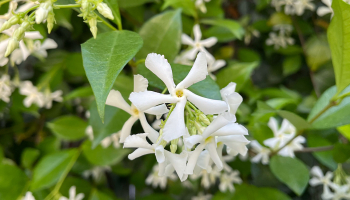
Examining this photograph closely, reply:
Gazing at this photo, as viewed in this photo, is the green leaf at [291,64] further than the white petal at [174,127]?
Yes

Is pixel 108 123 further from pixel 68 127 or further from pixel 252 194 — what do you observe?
pixel 252 194

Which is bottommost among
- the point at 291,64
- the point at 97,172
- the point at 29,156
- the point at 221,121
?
the point at 97,172

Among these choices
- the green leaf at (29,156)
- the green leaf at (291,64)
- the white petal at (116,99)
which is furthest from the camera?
the green leaf at (291,64)

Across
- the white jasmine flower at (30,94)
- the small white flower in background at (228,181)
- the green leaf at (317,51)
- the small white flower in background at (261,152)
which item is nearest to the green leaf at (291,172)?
the small white flower in background at (261,152)

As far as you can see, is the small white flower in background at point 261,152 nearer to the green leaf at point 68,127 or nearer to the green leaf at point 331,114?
the green leaf at point 331,114

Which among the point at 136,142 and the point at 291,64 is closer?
the point at 136,142

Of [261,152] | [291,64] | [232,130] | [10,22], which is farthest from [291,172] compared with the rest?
[10,22]

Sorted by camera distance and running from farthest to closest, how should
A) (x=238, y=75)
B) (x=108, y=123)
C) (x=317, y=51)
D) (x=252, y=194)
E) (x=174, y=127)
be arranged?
(x=317, y=51) → (x=252, y=194) → (x=238, y=75) → (x=108, y=123) → (x=174, y=127)

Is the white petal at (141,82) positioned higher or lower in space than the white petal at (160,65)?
lower
